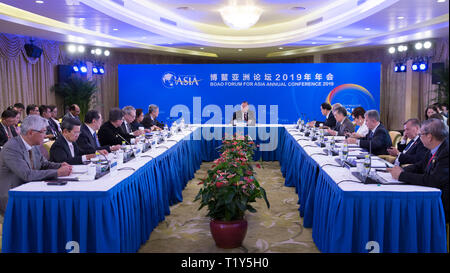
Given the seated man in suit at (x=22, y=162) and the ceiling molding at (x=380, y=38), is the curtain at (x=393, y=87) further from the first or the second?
the seated man in suit at (x=22, y=162)

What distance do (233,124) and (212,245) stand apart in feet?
15.0

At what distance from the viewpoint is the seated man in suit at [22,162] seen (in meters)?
2.84

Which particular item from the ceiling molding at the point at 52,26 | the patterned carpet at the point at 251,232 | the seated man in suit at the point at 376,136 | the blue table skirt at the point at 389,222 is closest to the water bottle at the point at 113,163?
the patterned carpet at the point at 251,232

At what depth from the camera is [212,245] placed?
3531mm

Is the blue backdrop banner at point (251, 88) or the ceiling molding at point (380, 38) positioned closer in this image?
the ceiling molding at point (380, 38)

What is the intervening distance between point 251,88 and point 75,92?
4254mm

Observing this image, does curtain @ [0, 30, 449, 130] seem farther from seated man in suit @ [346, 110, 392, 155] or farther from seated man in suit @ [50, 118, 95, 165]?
seated man in suit @ [50, 118, 95, 165]

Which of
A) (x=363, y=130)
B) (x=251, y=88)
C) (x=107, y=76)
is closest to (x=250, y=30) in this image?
(x=251, y=88)

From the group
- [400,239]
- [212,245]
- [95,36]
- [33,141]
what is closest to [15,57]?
[95,36]

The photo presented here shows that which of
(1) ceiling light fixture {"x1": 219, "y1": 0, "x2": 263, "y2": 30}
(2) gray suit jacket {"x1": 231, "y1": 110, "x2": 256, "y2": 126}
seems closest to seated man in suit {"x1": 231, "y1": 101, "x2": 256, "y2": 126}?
(2) gray suit jacket {"x1": 231, "y1": 110, "x2": 256, "y2": 126}

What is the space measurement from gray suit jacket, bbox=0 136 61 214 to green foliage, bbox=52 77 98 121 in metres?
6.74

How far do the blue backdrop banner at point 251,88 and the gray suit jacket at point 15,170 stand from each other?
700 cm

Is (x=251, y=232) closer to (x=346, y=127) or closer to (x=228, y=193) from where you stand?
(x=228, y=193)
